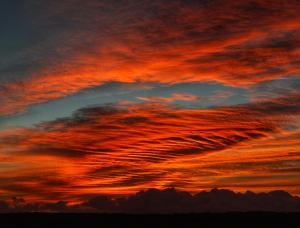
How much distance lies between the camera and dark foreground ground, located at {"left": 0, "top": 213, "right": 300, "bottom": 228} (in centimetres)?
4444

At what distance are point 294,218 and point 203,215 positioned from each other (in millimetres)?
7839

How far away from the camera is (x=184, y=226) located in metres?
44.1

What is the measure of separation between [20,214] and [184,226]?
14531mm

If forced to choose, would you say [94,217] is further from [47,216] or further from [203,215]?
[203,215]

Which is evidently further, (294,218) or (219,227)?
(294,218)

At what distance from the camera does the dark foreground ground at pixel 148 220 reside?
1750 inches

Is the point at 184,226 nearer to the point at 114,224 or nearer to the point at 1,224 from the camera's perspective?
the point at 114,224

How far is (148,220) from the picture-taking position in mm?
45938

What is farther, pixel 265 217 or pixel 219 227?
pixel 265 217

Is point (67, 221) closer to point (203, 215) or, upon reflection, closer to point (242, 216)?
point (203, 215)

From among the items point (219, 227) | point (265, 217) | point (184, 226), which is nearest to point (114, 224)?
point (184, 226)

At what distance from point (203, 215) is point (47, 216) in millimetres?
13611

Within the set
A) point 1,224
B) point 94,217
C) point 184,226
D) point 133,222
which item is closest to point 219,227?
point 184,226

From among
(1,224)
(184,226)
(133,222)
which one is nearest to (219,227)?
(184,226)
